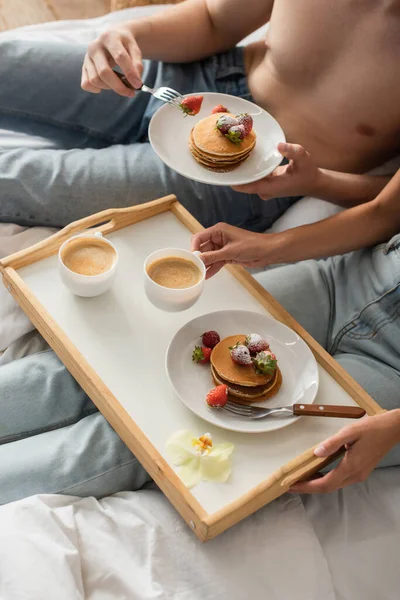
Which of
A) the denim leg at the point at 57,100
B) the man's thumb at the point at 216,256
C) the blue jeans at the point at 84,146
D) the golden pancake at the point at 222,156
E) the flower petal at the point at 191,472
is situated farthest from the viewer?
the denim leg at the point at 57,100

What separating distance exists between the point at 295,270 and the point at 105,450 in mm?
549

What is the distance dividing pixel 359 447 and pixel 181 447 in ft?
0.94

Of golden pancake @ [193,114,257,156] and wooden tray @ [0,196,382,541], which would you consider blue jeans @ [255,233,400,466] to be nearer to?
wooden tray @ [0,196,382,541]

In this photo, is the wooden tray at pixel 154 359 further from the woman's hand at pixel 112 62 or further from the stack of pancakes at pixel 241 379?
the woman's hand at pixel 112 62

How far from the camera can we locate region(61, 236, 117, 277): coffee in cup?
1.22m

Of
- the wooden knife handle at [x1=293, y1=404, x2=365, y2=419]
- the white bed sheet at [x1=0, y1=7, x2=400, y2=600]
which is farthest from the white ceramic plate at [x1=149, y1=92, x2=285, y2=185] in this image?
the white bed sheet at [x1=0, y1=7, x2=400, y2=600]

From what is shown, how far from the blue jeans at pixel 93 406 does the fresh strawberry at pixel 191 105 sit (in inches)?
14.8

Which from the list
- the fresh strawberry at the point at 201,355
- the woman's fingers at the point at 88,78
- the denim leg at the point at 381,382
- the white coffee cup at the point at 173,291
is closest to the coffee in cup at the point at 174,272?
the white coffee cup at the point at 173,291

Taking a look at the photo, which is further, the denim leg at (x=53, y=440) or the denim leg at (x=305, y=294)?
the denim leg at (x=305, y=294)

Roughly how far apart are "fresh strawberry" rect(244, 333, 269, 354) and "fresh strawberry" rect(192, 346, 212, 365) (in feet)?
0.23

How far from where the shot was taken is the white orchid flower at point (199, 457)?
1.00m

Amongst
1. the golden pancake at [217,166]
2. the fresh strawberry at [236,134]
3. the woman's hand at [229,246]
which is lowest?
the woman's hand at [229,246]

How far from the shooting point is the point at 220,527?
98 centimetres

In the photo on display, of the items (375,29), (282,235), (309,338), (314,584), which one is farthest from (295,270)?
(314,584)
